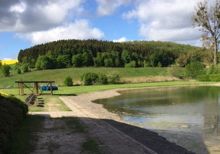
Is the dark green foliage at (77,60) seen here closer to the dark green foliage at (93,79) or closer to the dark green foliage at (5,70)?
the dark green foliage at (5,70)

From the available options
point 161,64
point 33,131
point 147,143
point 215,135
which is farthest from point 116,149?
point 161,64

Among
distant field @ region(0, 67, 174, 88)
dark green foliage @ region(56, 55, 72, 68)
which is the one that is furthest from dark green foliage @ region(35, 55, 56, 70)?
distant field @ region(0, 67, 174, 88)

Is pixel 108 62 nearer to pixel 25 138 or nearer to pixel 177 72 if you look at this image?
pixel 177 72

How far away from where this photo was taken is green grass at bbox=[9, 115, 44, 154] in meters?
16.8

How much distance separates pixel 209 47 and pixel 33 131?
279 ft

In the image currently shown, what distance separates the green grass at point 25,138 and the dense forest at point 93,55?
413 ft

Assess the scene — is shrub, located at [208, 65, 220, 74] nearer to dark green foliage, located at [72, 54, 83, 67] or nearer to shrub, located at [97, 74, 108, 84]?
shrub, located at [97, 74, 108, 84]

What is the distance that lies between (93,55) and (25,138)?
157 meters

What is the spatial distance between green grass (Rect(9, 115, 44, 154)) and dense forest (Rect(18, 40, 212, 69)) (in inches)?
4961

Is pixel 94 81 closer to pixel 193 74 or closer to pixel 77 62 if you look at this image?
pixel 193 74

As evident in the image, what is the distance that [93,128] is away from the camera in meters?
24.5

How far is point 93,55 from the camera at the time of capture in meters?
176

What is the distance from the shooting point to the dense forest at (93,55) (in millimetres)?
161000

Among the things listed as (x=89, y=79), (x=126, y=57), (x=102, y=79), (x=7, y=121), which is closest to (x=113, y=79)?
(x=102, y=79)
